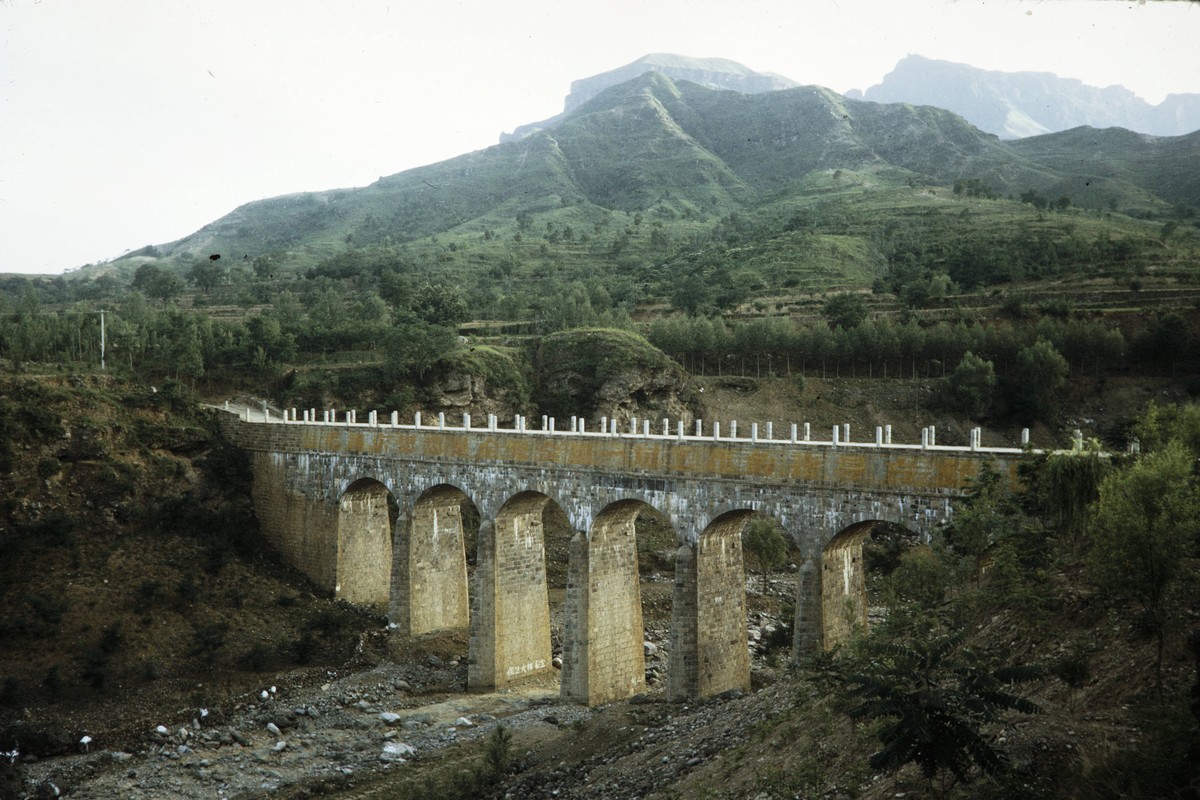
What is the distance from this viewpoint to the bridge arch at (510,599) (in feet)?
97.1

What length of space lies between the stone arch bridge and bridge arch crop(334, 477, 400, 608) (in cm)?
6

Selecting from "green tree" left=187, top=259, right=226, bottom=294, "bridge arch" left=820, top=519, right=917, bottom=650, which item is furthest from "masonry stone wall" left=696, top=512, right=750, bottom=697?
"green tree" left=187, top=259, right=226, bottom=294

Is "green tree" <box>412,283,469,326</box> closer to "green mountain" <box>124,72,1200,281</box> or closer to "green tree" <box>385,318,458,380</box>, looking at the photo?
"green tree" <box>385,318,458,380</box>

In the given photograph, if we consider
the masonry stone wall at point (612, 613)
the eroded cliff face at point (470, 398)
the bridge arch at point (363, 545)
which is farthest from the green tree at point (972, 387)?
the masonry stone wall at point (612, 613)

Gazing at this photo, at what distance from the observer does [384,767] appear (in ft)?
78.4

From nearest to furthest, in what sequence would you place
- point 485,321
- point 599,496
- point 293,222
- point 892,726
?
point 892,726 < point 599,496 < point 485,321 < point 293,222

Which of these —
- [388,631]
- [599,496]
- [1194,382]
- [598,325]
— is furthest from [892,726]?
[598,325]

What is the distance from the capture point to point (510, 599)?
1187 inches

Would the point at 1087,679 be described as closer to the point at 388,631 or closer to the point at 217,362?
the point at 388,631

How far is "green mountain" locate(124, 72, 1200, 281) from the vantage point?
12244cm

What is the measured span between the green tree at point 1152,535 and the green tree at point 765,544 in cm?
2912

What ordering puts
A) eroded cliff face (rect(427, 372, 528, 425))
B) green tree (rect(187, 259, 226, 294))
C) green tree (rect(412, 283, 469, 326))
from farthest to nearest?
green tree (rect(187, 259, 226, 294)), green tree (rect(412, 283, 469, 326)), eroded cliff face (rect(427, 372, 528, 425))

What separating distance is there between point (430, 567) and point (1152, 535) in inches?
1013

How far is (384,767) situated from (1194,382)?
52.4m
